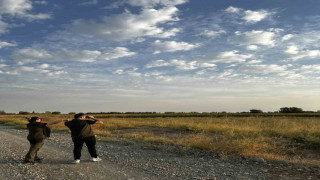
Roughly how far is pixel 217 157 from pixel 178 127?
14.5 m

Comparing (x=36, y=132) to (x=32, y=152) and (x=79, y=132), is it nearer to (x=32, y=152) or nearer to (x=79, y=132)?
(x=32, y=152)

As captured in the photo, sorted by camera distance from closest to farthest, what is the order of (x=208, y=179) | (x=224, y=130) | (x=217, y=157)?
1. (x=208, y=179)
2. (x=217, y=157)
3. (x=224, y=130)

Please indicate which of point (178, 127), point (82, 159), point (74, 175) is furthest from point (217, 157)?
point (178, 127)

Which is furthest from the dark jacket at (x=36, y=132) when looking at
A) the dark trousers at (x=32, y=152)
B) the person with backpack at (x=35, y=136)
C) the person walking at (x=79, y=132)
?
the person walking at (x=79, y=132)

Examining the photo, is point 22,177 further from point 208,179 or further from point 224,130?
point 224,130

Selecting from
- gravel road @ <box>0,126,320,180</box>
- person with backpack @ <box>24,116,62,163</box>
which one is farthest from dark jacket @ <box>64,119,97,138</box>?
gravel road @ <box>0,126,320,180</box>

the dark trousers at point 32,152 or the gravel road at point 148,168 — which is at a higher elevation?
the dark trousers at point 32,152

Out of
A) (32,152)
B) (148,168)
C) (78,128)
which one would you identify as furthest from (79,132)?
(148,168)

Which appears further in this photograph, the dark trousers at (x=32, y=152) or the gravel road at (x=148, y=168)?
the dark trousers at (x=32, y=152)

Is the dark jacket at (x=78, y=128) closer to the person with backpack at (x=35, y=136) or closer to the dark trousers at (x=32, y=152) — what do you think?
the person with backpack at (x=35, y=136)

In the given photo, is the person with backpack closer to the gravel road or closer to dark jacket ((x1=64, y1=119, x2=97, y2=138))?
the gravel road

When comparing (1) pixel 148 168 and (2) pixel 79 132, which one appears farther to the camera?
(2) pixel 79 132

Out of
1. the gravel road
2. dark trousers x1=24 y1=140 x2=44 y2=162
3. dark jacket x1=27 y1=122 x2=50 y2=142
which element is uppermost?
dark jacket x1=27 y1=122 x2=50 y2=142

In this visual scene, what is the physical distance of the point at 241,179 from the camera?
8195mm
